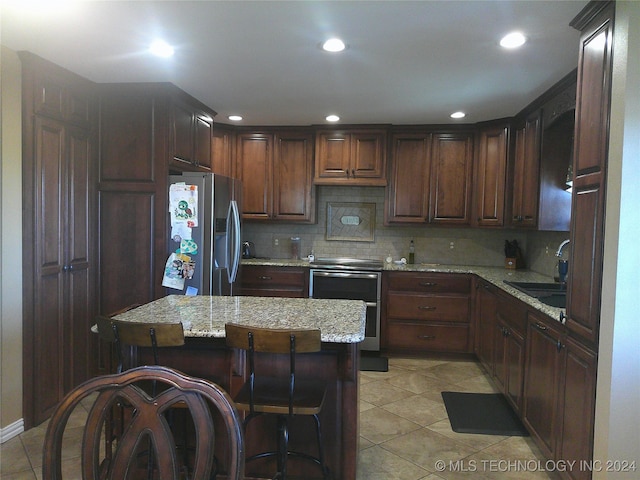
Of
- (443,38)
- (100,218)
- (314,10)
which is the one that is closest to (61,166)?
(100,218)

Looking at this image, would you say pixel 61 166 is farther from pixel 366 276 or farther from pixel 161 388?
pixel 366 276

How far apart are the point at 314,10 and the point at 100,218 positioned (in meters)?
2.35

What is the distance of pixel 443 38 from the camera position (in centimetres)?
232

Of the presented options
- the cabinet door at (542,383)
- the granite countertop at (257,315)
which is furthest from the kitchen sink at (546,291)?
the granite countertop at (257,315)

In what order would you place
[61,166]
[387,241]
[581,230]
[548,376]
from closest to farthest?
[581,230]
[548,376]
[61,166]
[387,241]

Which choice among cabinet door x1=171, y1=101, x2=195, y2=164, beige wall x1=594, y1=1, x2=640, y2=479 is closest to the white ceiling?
cabinet door x1=171, y1=101, x2=195, y2=164

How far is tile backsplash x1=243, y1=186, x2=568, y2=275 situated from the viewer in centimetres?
477

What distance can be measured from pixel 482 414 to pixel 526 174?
6.58ft

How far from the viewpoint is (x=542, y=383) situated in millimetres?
2396

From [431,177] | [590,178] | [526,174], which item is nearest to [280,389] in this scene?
[590,178]

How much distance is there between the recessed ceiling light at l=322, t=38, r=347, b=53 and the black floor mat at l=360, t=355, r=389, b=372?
8.97 ft

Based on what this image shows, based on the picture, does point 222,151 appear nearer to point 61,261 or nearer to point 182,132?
point 182,132

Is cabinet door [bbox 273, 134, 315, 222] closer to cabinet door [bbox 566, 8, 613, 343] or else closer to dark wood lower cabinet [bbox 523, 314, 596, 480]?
dark wood lower cabinet [bbox 523, 314, 596, 480]

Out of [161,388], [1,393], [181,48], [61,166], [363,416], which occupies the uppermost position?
[181,48]
